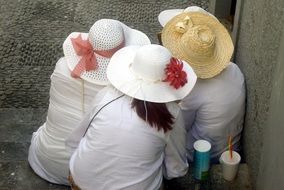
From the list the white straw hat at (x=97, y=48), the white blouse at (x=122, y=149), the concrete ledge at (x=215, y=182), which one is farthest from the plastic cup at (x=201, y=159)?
the white straw hat at (x=97, y=48)

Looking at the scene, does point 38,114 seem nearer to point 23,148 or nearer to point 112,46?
point 23,148

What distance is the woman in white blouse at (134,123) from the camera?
2949mm

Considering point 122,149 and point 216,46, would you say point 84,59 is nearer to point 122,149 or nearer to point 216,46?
point 122,149

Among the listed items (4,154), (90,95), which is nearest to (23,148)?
(4,154)

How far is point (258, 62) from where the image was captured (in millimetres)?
3494

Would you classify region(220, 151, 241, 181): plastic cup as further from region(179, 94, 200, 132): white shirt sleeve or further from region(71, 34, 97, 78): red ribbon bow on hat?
region(71, 34, 97, 78): red ribbon bow on hat

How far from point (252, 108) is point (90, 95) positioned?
3.58 ft

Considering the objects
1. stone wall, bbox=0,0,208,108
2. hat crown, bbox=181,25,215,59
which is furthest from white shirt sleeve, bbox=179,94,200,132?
stone wall, bbox=0,0,208,108

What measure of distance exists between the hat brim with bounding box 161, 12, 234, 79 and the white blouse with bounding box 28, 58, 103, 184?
62cm

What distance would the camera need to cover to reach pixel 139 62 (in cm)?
295

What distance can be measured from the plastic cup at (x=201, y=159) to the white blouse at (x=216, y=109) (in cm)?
22

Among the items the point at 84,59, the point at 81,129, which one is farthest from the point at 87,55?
the point at 81,129

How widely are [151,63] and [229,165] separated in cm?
105

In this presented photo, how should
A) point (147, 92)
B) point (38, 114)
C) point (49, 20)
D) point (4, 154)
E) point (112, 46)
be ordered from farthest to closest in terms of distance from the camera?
point (49, 20) → point (38, 114) → point (4, 154) → point (112, 46) → point (147, 92)
